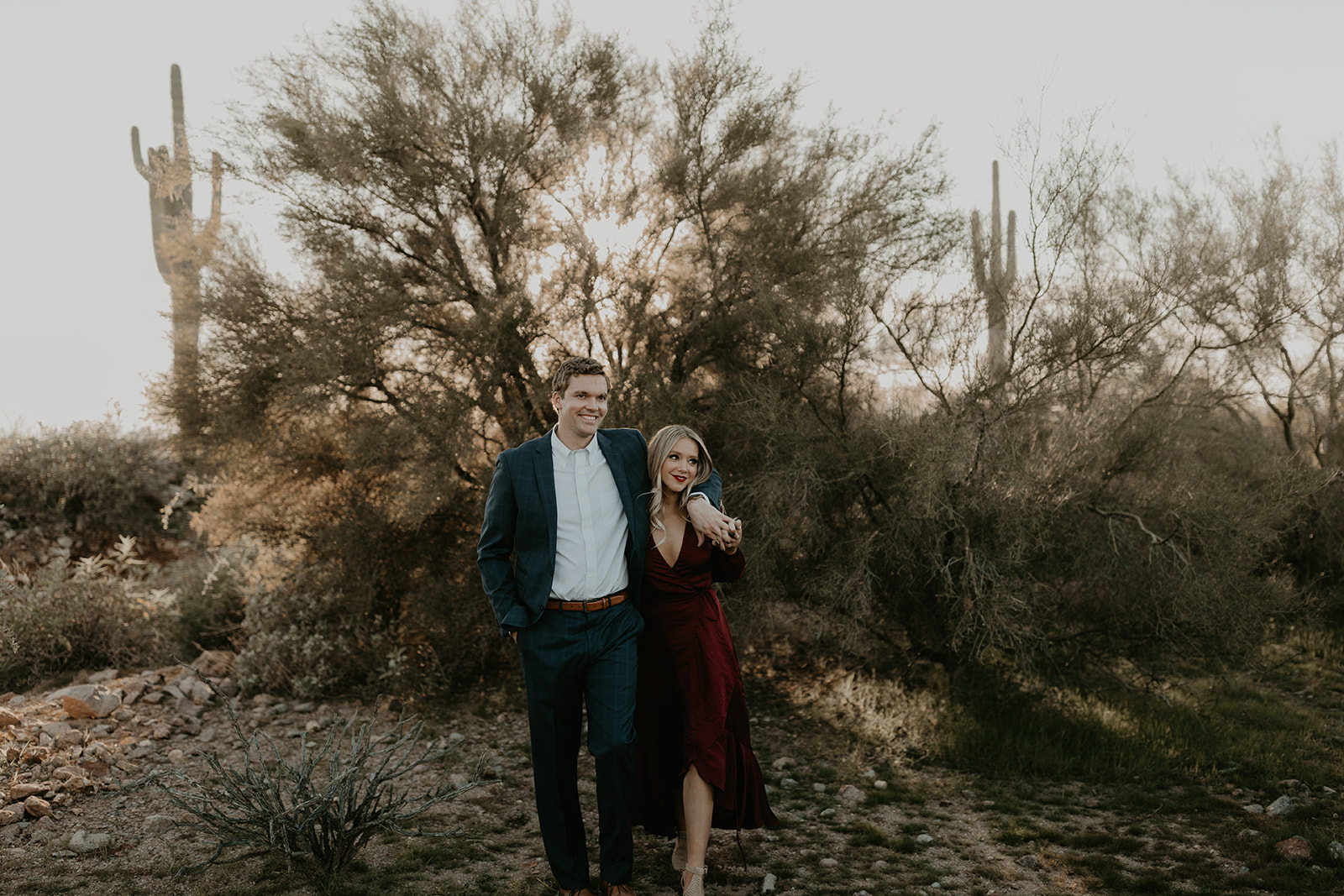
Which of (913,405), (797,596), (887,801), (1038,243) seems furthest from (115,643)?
(1038,243)

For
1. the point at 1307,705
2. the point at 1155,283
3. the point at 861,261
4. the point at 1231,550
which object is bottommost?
the point at 1307,705

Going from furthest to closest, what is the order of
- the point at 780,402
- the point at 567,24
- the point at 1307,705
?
the point at 567,24
the point at 1307,705
the point at 780,402

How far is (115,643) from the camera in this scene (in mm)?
6488

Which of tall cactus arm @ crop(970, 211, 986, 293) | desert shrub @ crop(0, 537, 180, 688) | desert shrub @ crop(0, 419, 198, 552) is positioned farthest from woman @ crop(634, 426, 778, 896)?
desert shrub @ crop(0, 419, 198, 552)

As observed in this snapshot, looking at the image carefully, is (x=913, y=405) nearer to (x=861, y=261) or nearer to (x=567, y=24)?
(x=861, y=261)

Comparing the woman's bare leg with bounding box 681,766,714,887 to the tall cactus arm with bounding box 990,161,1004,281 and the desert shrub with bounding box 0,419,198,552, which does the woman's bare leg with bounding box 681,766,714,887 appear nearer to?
the tall cactus arm with bounding box 990,161,1004,281

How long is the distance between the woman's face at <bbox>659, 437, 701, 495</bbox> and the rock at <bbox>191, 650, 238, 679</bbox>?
16.6 feet

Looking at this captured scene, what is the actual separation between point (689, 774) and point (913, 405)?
11.4ft

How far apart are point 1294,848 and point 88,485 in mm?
11614

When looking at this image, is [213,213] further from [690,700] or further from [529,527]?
[690,700]

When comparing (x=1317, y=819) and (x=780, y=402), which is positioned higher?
(x=780, y=402)

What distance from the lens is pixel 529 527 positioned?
10.2 ft

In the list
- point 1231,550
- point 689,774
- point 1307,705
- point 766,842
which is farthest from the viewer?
point 1307,705

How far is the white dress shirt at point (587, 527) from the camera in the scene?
10.0 feet
